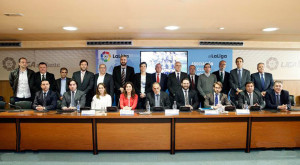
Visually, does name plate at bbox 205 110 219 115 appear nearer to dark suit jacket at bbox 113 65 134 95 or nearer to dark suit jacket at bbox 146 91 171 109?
dark suit jacket at bbox 146 91 171 109

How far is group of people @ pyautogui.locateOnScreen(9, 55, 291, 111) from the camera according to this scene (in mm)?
3957

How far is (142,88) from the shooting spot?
4.74 m

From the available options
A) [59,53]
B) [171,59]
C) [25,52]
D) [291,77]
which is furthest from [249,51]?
[25,52]

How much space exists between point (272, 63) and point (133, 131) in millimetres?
6098

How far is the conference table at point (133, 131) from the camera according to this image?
3.26 metres

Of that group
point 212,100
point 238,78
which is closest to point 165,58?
point 238,78

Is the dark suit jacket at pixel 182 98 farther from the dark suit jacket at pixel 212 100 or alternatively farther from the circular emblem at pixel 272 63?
the circular emblem at pixel 272 63

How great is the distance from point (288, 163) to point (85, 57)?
6031mm

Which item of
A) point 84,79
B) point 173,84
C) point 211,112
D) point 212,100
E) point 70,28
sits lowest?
point 211,112

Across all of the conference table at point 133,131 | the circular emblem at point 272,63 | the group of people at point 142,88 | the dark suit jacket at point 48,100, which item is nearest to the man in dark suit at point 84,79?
the group of people at point 142,88

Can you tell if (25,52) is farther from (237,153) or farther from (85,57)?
(237,153)

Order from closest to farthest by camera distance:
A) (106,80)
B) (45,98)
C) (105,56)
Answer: (45,98)
(106,80)
(105,56)

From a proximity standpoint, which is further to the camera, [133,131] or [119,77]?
[119,77]

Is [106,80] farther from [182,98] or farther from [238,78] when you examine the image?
[238,78]
